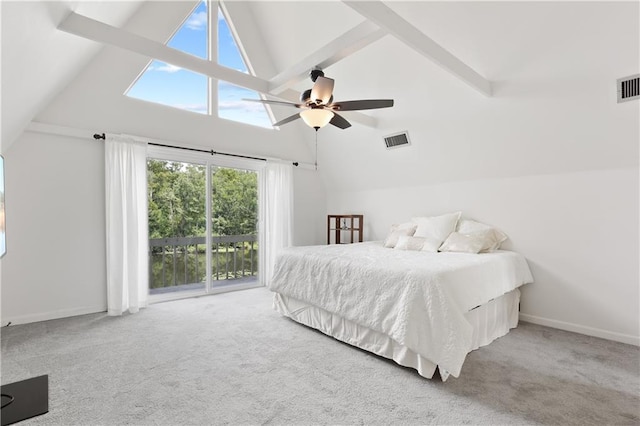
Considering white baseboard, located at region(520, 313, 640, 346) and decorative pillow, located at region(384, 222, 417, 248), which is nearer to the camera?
white baseboard, located at region(520, 313, 640, 346)

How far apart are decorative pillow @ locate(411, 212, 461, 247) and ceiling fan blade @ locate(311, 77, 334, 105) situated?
7.22 feet

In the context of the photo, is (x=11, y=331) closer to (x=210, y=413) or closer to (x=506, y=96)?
(x=210, y=413)

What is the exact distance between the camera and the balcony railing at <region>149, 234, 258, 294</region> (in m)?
4.18

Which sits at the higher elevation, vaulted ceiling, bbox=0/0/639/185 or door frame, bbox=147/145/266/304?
vaulted ceiling, bbox=0/0/639/185

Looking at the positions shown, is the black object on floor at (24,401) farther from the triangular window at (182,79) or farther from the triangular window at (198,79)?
the triangular window at (182,79)

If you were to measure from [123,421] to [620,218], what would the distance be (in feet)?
13.7

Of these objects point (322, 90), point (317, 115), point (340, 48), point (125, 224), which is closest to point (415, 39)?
point (340, 48)

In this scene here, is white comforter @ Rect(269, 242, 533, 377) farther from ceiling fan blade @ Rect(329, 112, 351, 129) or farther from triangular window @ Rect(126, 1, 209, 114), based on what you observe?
triangular window @ Rect(126, 1, 209, 114)

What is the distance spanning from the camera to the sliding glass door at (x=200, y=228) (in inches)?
163

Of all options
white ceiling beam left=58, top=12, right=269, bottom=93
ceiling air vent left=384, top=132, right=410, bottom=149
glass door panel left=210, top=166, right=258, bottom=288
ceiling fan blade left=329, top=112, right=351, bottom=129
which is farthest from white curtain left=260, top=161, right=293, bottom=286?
ceiling fan blade left=329, top=112, right=351, bottom=129

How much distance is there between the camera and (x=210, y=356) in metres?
2.49

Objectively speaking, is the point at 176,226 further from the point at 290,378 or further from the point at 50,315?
the point at 290,378

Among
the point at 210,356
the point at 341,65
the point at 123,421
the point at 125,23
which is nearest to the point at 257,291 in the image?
the point at 210,356

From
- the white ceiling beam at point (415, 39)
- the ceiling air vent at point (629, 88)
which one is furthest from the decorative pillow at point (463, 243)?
the ceiling air vent at point (629, 88)
